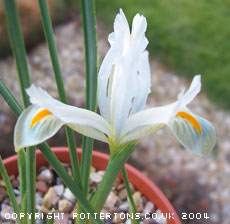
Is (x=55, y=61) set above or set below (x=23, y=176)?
above

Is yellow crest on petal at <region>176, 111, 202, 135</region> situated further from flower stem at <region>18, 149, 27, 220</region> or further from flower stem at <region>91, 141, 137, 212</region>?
flower stem at <region>18, 149, 27, 220</region>

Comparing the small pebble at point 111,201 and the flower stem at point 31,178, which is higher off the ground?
the small pebble at point 111,201

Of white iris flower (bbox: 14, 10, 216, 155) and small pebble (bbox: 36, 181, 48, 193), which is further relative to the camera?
small pebble (bbox: 36, 181, 48, 193)

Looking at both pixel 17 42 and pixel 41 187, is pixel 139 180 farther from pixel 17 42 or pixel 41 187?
pixel 17 42

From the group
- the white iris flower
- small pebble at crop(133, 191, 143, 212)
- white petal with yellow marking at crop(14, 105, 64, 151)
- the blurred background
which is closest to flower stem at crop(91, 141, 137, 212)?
the white iris flower

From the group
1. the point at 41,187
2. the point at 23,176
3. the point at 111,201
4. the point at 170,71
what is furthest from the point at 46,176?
the point at 170,71

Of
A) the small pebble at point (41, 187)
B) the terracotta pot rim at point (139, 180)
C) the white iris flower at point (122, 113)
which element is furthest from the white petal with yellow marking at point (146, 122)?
the small pebble at point (41, 187)

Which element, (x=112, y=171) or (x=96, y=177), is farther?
(x=96, y=177)

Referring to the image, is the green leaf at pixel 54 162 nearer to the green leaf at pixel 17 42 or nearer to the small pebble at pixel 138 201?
the green leaf at pixel 17 42
